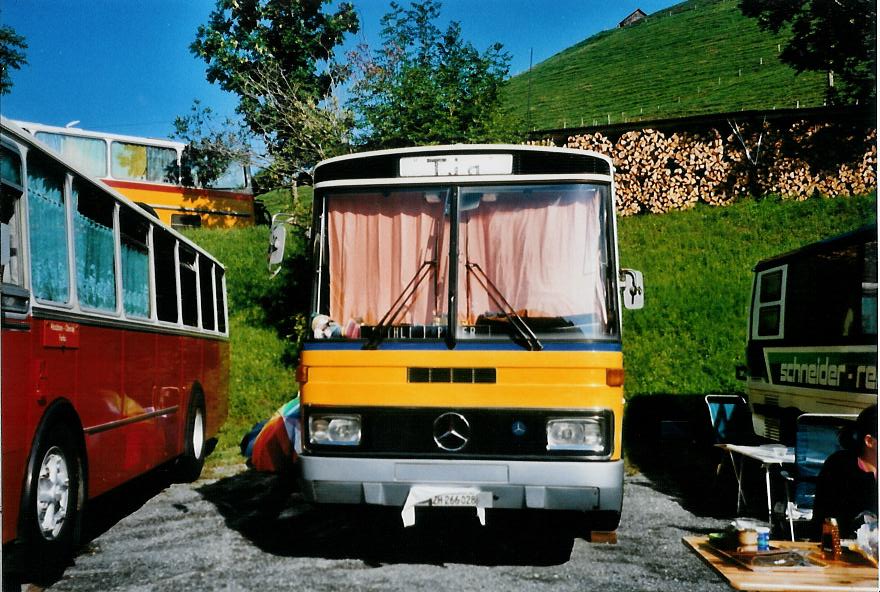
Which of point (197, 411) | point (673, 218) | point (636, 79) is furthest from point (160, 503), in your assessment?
point (673, 218)

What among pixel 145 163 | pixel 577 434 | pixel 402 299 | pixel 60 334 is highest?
pixel 145 163

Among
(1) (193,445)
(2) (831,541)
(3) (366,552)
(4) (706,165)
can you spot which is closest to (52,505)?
(3) (366,552)

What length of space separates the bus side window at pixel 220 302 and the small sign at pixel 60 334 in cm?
549

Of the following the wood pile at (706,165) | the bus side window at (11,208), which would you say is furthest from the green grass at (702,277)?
the bus side window at (11,208)

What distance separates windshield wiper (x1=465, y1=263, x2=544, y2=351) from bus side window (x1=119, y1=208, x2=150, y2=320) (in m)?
3.08

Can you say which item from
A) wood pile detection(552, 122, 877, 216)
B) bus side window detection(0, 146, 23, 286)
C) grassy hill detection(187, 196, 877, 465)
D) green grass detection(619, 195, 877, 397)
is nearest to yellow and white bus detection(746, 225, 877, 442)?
grassy hill detection(187, 196, 877, 465)

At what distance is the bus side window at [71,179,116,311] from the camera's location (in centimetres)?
614

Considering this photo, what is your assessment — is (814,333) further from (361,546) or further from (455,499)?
(361,546)

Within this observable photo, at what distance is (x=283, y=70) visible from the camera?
33.2ft

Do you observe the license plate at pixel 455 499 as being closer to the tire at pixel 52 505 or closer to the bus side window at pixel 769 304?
the tire at pixel 52 505

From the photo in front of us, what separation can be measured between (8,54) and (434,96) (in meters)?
6.45

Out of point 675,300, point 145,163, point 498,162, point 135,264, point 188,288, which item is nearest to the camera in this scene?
point 498,162

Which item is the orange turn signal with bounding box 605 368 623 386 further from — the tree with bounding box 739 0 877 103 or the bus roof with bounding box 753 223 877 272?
the bus roof with bounding box 753 223 877 272

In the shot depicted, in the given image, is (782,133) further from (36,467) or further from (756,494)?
(36,467)
